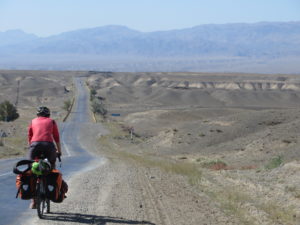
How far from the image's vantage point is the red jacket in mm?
9680

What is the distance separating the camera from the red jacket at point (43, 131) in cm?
968

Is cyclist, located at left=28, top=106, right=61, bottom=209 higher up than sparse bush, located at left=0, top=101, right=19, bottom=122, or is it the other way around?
cyclist, located at left=28, top=106, right=61, bottom=209

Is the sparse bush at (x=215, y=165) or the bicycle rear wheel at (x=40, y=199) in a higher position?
the bicycle rear wheel at (x=40, y=199)

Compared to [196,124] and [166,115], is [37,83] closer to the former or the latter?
[166,115]

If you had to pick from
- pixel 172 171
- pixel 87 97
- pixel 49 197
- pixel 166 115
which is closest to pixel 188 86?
pixel 87 97

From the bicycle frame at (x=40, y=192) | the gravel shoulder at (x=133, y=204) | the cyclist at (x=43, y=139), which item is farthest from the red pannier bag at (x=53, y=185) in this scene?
the gravel shoulder at (x=133, y=204)

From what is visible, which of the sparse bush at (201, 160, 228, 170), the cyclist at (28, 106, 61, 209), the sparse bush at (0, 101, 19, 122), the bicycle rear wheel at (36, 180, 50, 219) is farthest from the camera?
the sparse bush at (0, 101, 19, 122)

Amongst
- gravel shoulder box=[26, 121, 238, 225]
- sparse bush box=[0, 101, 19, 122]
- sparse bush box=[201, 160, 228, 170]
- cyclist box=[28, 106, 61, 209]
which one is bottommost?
sparse bush box=[0, 101, 19, 122]

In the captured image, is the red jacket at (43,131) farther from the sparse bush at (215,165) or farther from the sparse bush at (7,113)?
the sparse bush at (7,113)

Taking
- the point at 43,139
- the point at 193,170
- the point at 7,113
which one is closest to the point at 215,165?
the point at 193,170

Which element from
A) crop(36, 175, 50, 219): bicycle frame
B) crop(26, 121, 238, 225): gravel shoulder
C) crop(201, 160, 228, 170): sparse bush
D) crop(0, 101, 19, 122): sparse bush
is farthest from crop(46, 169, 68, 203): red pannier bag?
crop(0, 101, 19, 122): sparse bush

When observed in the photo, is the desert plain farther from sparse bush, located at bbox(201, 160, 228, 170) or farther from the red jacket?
the red jacket

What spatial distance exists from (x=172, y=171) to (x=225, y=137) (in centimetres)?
2180

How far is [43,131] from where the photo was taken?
9719 mm
